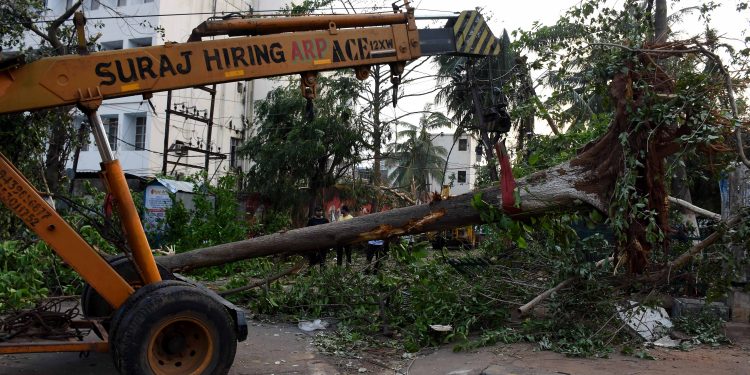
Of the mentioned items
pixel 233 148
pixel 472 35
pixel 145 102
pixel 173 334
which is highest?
pixel 145 102

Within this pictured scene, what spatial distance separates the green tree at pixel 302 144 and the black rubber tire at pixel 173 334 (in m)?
16.4

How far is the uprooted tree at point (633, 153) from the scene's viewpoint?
6285mm

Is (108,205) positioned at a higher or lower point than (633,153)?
lower

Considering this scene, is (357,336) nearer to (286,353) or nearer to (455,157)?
(286,353)

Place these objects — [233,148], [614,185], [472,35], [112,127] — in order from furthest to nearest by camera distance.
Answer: [233,148], [112,127], [614,185], [472,35]

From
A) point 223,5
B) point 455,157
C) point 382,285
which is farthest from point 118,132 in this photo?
point 455,157

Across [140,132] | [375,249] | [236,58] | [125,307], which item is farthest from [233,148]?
[125,307]

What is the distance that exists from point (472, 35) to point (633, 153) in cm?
219

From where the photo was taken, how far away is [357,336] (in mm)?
7137

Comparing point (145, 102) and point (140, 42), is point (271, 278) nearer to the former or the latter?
point (145, 102)

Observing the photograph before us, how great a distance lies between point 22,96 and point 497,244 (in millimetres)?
6207

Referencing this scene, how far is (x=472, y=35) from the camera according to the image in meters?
6.41

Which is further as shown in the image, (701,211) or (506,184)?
(701,211)

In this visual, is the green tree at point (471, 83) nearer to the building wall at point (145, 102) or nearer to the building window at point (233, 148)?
the building wall at point (145, 102)
